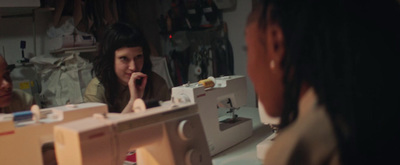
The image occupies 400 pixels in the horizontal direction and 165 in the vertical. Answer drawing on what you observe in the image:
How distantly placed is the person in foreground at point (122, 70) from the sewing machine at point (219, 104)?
0.39 meters

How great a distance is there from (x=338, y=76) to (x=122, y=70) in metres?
1.47

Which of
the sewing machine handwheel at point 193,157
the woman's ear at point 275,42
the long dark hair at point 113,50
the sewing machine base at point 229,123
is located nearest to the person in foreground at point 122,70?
the long dark hair at point 113,50

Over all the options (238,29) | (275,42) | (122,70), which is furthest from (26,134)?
(238,29)

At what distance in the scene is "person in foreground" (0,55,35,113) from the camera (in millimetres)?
1539

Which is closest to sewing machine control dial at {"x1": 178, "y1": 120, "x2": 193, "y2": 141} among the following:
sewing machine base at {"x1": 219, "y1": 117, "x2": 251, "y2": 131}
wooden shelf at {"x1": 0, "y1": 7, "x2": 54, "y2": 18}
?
sewing machine base at {"x1": 219, "y1": 117, "x2": 251, "y2": 131}

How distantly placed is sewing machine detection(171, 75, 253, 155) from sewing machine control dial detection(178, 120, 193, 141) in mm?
464

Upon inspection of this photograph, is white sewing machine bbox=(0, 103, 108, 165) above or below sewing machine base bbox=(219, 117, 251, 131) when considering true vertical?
above

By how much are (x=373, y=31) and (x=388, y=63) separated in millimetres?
52

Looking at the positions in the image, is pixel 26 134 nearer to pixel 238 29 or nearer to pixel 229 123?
pixel 229 123

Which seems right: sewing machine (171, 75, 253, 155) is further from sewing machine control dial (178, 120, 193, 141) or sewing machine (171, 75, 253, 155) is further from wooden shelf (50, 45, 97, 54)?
wooden shelf (50, 45, 97, 54)

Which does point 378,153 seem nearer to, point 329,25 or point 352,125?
point 352,125

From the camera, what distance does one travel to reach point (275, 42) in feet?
1.61

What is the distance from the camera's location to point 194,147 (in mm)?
926

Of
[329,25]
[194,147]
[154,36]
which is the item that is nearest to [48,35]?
[154,36]
